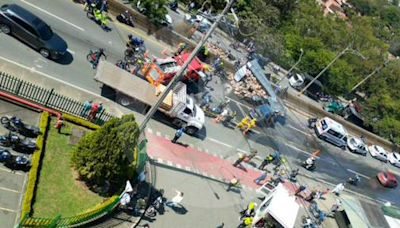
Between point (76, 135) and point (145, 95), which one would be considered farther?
point (145, 95)

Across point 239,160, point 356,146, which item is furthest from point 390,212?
point 239,160

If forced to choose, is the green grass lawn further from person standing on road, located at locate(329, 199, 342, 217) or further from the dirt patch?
person standing on road, located at locate(329, 199, 342, 217)

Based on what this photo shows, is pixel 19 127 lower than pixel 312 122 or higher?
lower

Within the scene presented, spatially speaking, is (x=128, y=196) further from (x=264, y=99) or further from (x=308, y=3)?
(x=308, y=3)

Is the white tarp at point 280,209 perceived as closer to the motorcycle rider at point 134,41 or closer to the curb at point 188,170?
the curb at point 188,170

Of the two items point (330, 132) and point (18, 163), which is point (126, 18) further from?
point (330, 132)

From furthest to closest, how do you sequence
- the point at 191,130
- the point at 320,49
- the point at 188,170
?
the point at 320,49 → the point at 191,130 → the point at 188,170

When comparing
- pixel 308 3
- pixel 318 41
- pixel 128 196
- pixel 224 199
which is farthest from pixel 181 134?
pixel 308 3
